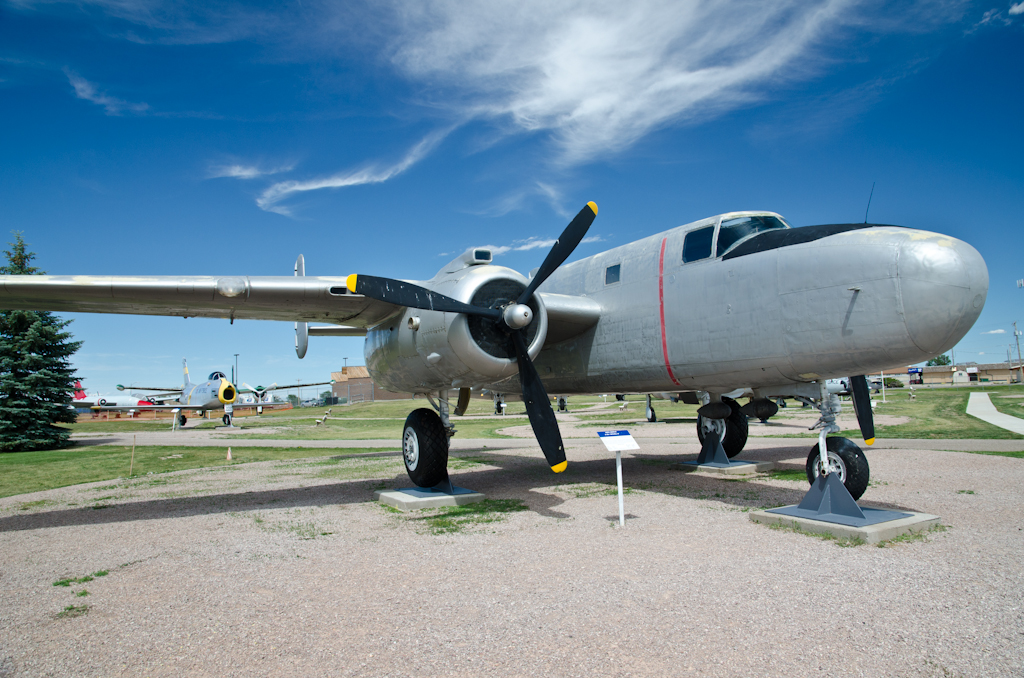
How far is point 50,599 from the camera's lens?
5.23m

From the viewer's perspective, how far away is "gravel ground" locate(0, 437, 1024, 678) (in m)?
3.81

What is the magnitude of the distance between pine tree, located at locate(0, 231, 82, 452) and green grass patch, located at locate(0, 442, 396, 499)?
1315mm

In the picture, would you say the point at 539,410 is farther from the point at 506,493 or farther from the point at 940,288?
the point at 940,288

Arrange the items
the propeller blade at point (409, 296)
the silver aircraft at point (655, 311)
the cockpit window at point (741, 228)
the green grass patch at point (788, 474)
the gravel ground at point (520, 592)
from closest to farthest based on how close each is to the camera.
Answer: the gravel ground at point (520, 592) → the silver aircraft at point (655, 311) → the propeller blade at point (409, 296) → the cockpit window at point (741, 228) → the green grass patch at point (788, 474)

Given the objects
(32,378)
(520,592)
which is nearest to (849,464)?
(520,592)

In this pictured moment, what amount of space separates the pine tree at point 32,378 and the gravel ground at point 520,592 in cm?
1794

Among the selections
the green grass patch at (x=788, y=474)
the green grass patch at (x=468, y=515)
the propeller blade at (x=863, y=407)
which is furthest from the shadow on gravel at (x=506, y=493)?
the propeller blade at (x=863, y=407)

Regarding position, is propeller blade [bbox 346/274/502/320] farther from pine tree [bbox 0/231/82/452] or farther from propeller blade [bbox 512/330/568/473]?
pine tree [bbox 0/231/82/452]

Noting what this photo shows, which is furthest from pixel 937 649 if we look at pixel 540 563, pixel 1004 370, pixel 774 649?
pixel 1004 370

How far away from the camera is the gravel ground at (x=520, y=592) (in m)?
3.81

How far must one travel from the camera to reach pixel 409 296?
8.19 meters

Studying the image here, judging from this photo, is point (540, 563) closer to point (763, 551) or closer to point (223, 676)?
point (763, 551)

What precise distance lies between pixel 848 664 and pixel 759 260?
5323 mm

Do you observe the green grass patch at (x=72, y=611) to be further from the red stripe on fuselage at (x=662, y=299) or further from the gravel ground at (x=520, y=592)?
the red stripe on fuselage at (x=662, y=299)
